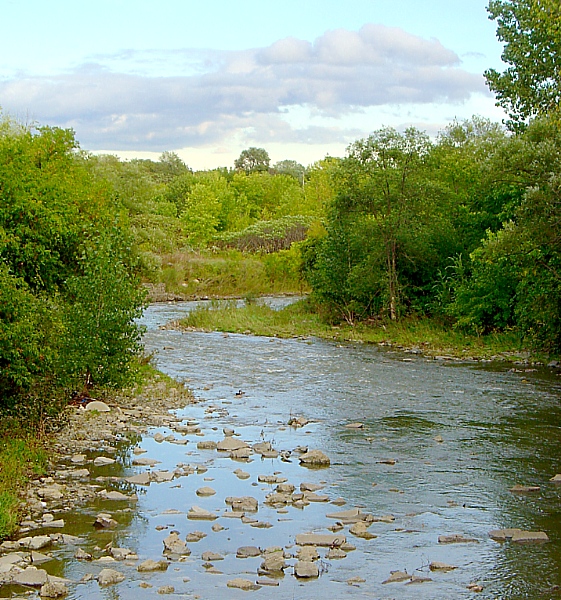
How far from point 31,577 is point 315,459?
21.0 feet

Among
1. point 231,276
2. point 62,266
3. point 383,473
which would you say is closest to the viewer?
point 383,473

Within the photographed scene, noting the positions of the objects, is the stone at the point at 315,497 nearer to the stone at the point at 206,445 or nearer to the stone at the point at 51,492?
the stone at the point at 206,445

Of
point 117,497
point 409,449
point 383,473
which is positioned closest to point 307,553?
point 117,497

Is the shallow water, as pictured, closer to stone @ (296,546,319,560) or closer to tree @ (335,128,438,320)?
stone @ (296,546,319,560)

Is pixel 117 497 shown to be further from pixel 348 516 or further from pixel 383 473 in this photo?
pixel 383 473

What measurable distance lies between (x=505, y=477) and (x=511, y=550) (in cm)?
339

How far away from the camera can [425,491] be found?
12.5 meters

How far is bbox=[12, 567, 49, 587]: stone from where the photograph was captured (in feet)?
28.2

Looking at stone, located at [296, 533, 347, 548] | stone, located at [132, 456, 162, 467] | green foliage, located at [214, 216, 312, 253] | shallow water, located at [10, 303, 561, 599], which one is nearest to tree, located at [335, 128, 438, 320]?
shallow water, located at [10, 303, 561, 599]

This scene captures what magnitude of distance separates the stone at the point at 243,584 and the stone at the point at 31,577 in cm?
198

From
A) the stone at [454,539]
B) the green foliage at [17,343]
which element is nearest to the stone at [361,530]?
the stone at [454,539]

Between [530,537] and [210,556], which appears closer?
[210,556]

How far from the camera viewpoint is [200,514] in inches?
442

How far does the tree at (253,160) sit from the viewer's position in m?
135
